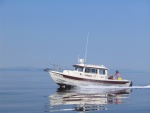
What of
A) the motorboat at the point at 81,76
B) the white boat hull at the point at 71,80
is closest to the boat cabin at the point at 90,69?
the motorboat at the point at 81,76

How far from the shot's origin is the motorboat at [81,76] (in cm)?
3841

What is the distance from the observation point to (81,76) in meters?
38.7

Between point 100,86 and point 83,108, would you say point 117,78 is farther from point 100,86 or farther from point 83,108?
point 83,108

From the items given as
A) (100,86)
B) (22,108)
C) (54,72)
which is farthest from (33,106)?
(100,86)

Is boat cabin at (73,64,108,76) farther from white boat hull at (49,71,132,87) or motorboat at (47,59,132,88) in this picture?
white boat hull at (49,71,132,87)

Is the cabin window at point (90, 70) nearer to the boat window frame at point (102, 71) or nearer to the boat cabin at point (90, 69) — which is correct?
the boat cabin at point (90, 69)

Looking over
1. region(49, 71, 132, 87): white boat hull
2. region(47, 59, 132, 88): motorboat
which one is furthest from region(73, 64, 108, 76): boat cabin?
region(49, 71, 132, 87): white boat hull

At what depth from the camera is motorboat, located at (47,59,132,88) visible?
38.4 m

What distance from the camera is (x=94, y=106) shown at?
2348 centimetres

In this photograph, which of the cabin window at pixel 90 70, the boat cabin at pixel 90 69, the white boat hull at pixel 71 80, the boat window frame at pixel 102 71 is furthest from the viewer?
the boat window frame at pixel 102 71

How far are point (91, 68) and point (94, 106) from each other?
15853mm

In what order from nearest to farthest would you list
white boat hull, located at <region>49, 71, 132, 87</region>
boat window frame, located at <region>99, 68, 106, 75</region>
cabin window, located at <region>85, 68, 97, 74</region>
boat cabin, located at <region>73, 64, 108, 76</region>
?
1. white boat hull, located at <region>49, 71, 132, 87</region>
2. boat cabin, located at <region>73, 64, 108, 76</region>
3. cabin window, located at <region>85, 68, 97, 74</region>
4. boat window frame, located at <region>99, 68, 106, 75</region>

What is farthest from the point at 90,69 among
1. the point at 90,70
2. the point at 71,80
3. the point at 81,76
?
the point at 71,80

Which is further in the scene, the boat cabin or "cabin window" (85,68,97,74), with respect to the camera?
"cabin window" (85,68,97,74)
